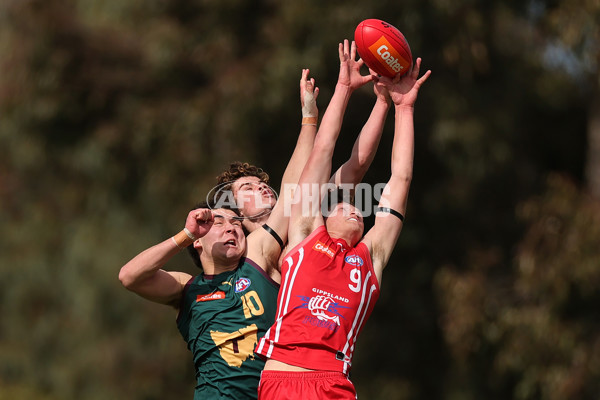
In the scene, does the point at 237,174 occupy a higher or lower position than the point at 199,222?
higher

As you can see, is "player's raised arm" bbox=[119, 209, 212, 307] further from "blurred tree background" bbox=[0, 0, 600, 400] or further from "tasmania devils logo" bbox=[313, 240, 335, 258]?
"blurred tree background" bbox=[0, 0, 600, 400]

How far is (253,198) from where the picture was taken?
20.3 feet

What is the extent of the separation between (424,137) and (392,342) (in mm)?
3837

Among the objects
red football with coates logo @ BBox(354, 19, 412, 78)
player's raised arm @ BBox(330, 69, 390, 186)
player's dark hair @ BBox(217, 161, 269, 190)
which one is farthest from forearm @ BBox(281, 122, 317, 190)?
red football with coates logo @ BBox(354, 19, 412, 78)

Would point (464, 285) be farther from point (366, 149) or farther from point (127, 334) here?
point (366, 149)

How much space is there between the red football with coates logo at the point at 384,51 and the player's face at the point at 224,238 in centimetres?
140

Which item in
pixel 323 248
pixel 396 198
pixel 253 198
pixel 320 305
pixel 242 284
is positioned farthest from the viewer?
pixel 253 198

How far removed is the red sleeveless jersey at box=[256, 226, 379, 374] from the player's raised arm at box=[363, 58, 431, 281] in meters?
Answer: 0.20

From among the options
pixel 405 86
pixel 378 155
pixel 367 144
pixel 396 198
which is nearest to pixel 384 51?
pixel 405 86

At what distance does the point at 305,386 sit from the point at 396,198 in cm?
135

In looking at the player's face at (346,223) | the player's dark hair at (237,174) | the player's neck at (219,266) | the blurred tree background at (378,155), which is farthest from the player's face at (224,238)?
the blurred tree background at (378,155)

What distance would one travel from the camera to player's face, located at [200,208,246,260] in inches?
233

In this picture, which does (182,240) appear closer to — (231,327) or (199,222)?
(199,222)

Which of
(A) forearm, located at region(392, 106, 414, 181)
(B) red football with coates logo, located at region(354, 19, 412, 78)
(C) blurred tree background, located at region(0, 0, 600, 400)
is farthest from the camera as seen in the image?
(C) blurred tree background, located at region(0, 0, 600, 400)
